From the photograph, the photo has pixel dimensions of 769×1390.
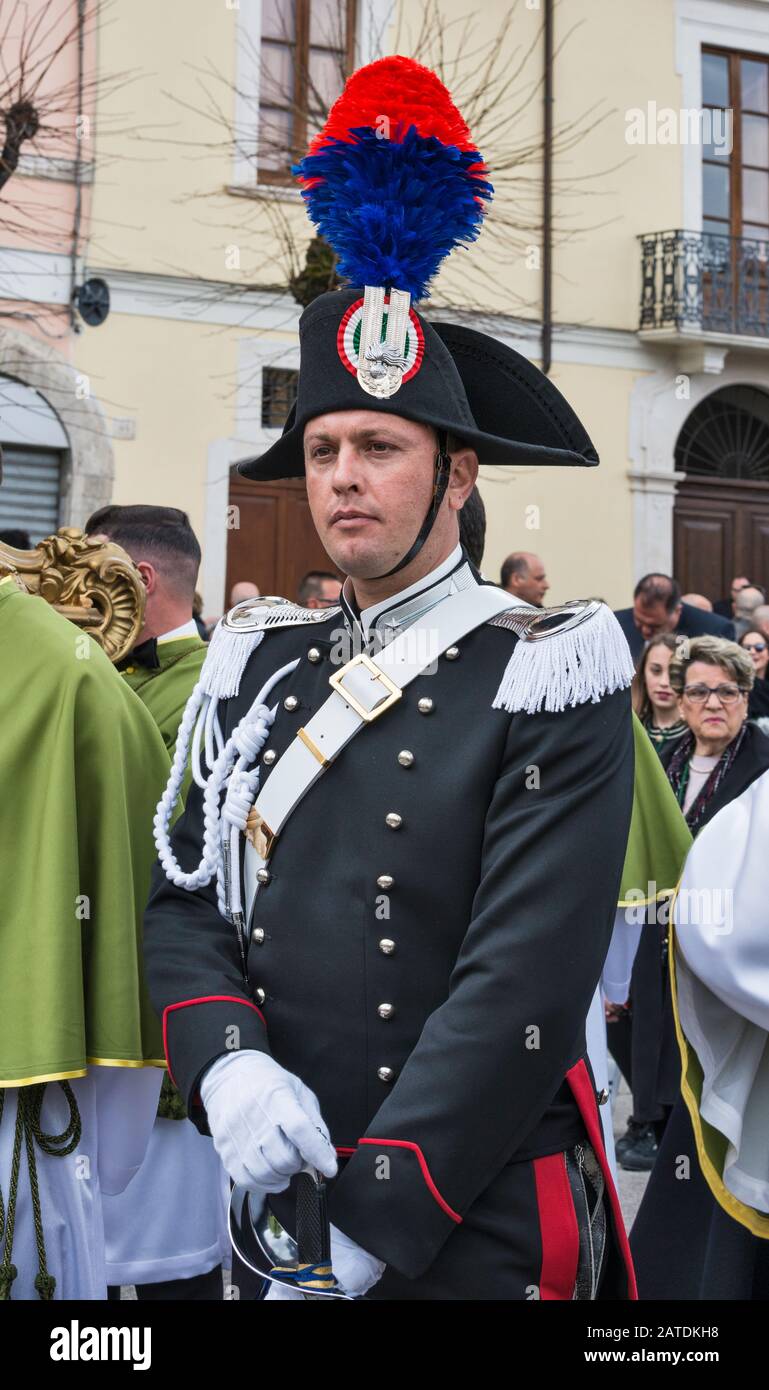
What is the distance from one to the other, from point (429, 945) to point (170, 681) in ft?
6.03

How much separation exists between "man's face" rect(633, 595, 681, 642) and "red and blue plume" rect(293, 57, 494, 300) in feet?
19.6

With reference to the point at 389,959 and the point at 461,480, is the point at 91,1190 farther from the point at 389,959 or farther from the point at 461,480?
the point at 461,480

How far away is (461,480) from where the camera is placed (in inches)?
92.4

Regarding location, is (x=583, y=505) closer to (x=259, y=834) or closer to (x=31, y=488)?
(x=31, y=488)

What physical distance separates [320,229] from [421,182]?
0.18 m

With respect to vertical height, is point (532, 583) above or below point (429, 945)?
above

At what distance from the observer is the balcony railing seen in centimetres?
1512

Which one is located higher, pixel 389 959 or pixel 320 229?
pixel 320 229

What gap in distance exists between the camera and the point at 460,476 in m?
2.34

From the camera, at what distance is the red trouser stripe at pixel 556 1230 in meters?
2.08

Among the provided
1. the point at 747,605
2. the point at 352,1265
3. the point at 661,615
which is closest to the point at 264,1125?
the point at 352,1265

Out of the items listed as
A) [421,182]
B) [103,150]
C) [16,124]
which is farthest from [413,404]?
[103,150]

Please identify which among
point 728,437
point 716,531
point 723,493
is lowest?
point 716,531

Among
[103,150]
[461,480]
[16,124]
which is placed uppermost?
[103,150]
